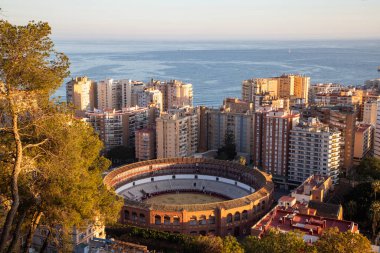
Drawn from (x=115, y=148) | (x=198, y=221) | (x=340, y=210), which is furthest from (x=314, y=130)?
(x=115, y=148)

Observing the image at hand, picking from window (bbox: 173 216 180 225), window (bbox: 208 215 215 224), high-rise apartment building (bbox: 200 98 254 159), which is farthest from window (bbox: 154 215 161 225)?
high-rise apartment building (bbox: 200 98 254 159)

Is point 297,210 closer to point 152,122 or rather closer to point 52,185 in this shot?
point 52,185

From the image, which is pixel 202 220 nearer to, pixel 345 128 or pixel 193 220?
pixel 193 220

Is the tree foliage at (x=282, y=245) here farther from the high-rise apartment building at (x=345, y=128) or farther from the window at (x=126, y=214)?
the high-rise apartment building at (x=345, y=128)

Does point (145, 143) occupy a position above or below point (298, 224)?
below

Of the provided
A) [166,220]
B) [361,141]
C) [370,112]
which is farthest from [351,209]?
[370,112]

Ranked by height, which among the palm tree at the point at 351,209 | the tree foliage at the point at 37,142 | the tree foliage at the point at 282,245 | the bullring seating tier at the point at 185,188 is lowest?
the bullring seating tier at the point at 185,188

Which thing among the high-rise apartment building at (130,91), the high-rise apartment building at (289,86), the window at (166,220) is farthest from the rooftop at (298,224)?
the high-rise apartment building at (289,86)
